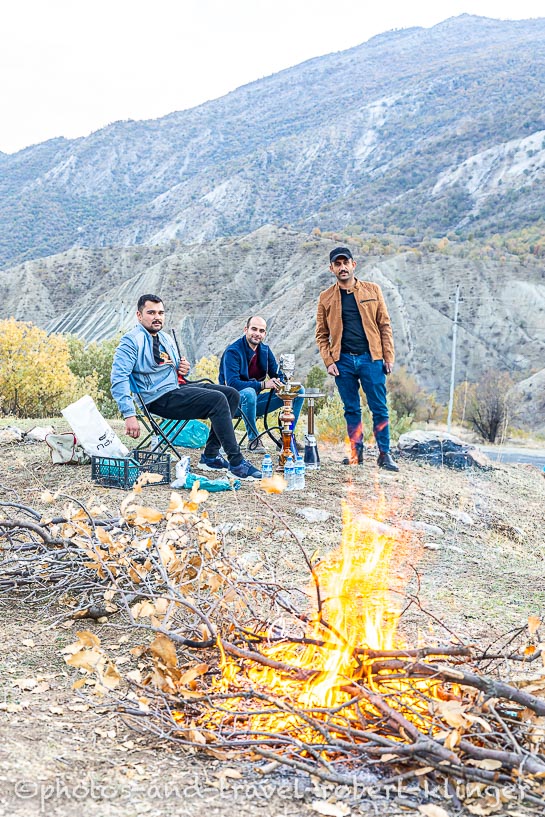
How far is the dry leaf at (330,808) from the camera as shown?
1.70 metres

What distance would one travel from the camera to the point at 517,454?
17062mm

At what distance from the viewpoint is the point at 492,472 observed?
24.3ft

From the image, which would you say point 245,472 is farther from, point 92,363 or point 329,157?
point 329,157

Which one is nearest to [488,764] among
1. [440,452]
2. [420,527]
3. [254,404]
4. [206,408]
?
[420,527]

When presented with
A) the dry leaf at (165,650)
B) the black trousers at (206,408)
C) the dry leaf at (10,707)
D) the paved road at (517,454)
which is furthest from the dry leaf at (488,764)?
the paved road at (517,454)

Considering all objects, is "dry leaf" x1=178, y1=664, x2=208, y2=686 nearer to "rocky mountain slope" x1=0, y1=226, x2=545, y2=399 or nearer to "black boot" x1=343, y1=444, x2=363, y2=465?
"black boot" x1=343, y1=444, x2=363, y2=465

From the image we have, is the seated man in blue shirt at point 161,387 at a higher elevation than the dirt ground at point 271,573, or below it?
higher

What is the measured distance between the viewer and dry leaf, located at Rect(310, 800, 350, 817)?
170cm

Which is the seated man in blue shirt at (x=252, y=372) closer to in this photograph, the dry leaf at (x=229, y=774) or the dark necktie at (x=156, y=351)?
the dark necktie at (x=156, y=351)

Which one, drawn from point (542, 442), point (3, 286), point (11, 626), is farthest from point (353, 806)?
point (3, 286)

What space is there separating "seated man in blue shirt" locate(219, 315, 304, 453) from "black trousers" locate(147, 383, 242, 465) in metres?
0.54

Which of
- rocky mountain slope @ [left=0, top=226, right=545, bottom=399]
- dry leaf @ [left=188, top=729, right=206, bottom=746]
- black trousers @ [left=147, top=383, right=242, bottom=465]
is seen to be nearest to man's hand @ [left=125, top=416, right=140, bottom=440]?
black trousers @ [left=147, top=383, right=242, bottom=465]

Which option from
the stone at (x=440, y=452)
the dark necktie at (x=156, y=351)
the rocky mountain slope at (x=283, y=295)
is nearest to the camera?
the dark necktie at (x=156, y=351)

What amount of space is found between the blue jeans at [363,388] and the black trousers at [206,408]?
1204mm
